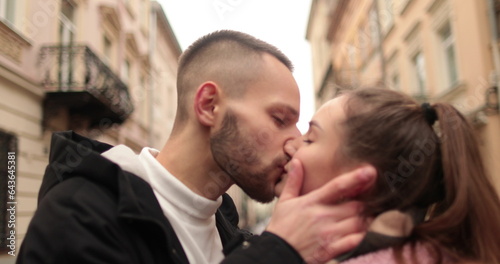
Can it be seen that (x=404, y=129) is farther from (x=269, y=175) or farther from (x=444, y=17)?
(x=444, y=17)

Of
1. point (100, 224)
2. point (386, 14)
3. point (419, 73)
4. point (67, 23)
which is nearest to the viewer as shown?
point (100, 224)

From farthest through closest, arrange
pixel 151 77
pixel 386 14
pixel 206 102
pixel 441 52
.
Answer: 1. pixel 151 77
2. pixel 386 14
3. pixel 441 52
4. pixel 206 102

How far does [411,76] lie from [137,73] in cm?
946

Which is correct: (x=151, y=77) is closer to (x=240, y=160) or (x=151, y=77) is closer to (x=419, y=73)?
(x=419, y=73)

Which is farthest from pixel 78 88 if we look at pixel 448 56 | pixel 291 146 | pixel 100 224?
pixel 448 56

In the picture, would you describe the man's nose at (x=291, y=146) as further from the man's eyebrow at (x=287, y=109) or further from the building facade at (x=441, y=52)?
the building facade at (x=441, y=52)

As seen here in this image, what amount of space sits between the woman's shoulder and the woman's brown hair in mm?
33

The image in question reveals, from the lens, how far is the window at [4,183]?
20.8ft

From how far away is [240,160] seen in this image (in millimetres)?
2197

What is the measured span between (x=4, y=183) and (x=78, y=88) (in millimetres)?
3515

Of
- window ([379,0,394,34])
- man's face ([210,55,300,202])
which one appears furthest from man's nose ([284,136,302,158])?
window ([379,0,394,34])

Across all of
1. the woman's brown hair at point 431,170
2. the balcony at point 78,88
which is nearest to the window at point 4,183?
the balcony at point 78,88

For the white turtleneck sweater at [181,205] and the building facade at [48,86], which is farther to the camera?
the building facade at [48,86]

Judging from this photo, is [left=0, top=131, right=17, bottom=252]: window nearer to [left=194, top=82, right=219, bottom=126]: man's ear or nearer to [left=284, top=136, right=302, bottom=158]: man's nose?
[left=194, top=82, right=219, bottom=126]: man's ear
